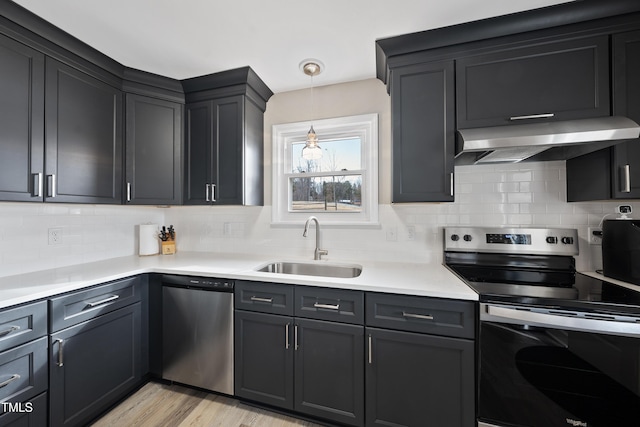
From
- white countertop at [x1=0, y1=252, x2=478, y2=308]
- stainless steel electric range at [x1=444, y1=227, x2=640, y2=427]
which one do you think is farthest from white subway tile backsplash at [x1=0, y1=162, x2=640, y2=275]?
stainless steel electric range at [x1=444, y1=227, x2=640, y2=427]

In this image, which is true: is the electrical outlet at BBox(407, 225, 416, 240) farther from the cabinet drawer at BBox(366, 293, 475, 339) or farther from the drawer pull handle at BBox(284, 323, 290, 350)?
the drawer pull handle at BBox(284, 323, 290, 350)

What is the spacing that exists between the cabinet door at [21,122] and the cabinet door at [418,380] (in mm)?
2158

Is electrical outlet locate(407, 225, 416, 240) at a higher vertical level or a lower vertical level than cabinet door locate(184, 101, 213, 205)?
lower

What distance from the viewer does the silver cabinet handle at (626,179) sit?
1424 millimetres

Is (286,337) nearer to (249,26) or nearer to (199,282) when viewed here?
(199,282)

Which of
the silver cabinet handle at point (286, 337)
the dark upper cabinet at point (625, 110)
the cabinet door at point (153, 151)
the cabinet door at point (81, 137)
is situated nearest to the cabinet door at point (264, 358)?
the silver cabinet handle at point (286, 337)

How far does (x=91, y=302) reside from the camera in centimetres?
160

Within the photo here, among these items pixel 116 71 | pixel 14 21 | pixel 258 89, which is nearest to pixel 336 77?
pixel 258 89

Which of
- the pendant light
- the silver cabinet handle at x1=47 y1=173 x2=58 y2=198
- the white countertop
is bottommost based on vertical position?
the white countertop

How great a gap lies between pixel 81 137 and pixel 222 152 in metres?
0.92

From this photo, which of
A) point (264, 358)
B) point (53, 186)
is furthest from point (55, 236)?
point (264, 358)

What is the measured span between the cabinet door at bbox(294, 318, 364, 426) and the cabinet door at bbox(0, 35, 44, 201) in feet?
5.86

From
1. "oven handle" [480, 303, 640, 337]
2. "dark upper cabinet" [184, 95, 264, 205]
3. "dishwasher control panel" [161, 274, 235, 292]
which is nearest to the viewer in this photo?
"oven handle" [480, 303, 640, 337]

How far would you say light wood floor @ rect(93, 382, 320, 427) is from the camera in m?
1.66
